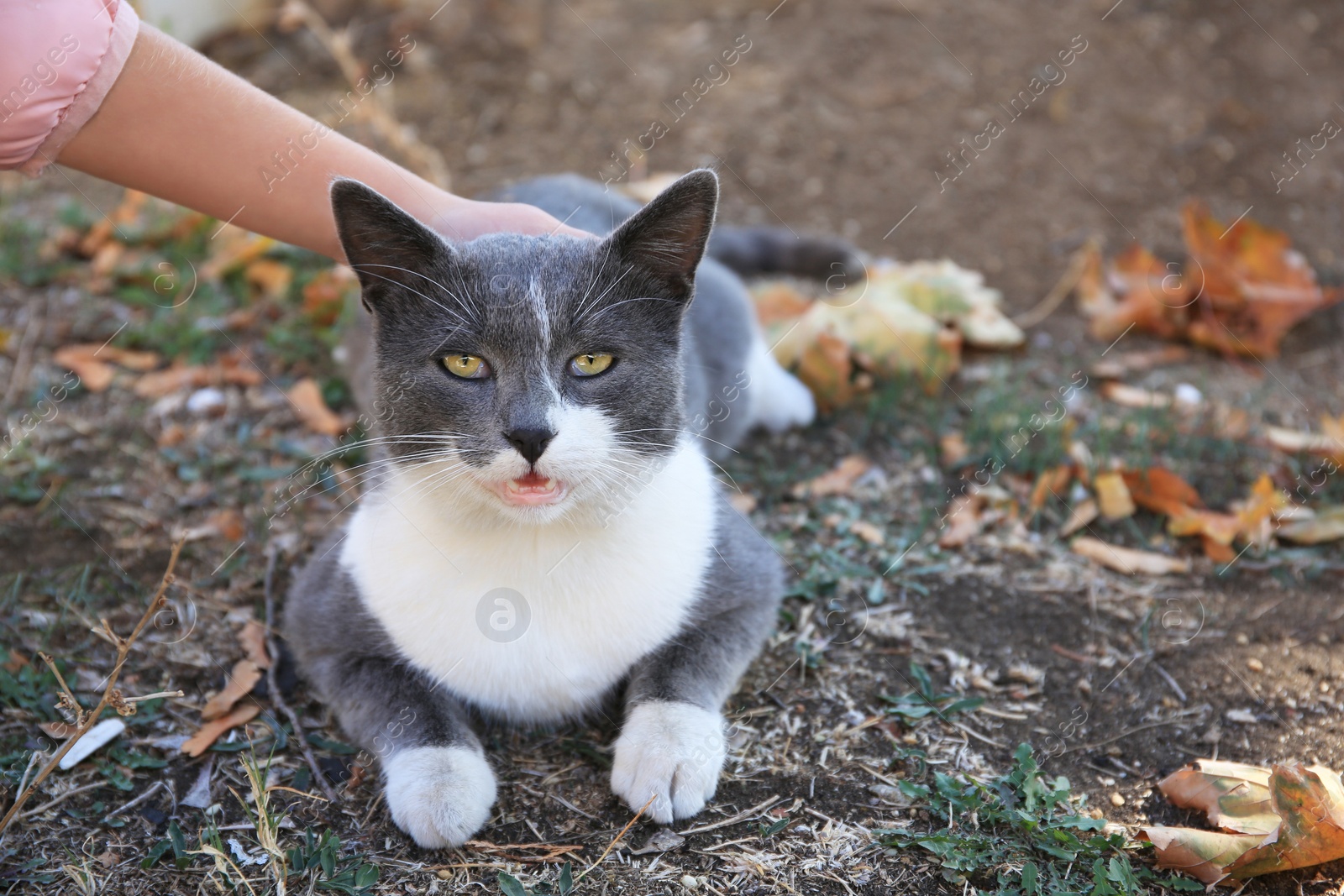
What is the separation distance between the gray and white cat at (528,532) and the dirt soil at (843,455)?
0.46 feet

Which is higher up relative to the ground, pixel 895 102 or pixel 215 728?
pixel 895 102

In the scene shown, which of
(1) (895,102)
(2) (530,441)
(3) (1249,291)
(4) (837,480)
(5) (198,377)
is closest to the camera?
(2) (530,441)

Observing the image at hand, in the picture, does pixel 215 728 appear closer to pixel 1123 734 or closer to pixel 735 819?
pixel 735 819

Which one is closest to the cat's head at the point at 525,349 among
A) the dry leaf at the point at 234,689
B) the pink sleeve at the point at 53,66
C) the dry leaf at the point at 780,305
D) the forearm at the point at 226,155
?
the forearm at the point at 226,155

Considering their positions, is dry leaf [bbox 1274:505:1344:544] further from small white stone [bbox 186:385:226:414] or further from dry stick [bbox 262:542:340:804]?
small white stone [bbox 186:385:226:414]

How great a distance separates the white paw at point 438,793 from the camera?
1954 millimetres

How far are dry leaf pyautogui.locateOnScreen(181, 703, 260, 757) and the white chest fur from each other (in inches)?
16.5

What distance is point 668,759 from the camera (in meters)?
2.04

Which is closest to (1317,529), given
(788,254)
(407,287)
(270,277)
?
(788,254)

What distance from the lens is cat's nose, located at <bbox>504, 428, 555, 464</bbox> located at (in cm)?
183

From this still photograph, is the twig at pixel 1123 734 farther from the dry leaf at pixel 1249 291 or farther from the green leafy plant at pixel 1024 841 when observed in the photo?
the dry leaf at pixel 1249 291

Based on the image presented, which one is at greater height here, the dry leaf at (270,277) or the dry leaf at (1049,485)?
the dry leaf at (1049,485)
